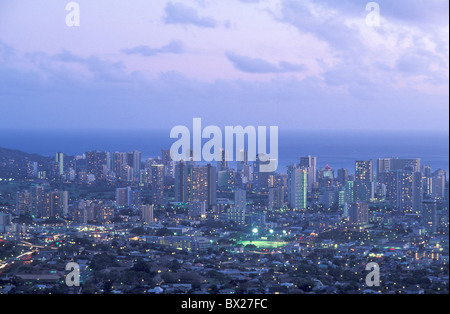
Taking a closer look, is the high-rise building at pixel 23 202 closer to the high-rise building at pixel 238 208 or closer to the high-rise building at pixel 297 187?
the high-rise building at pixel 238 208

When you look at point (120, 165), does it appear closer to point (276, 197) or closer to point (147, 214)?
point (147, 214)

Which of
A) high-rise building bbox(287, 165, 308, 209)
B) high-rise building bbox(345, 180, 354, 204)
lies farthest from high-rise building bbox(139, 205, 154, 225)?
high-rise building bbox(345, 180, 354, 204)

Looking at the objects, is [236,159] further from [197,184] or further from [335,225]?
[335,225]

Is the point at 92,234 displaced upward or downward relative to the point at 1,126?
downward

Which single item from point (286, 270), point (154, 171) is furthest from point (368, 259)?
Answer: point (154, 171)

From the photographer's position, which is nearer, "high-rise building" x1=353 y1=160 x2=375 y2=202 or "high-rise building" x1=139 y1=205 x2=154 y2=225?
"high-rise building" x1=139 y1=205 x2=154 y2=225

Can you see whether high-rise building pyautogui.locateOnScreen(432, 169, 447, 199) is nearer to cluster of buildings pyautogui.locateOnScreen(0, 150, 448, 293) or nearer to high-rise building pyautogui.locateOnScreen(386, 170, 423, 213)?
cluster of buildings pyautogui.locateOnScreen(0, 150, 448, 293)

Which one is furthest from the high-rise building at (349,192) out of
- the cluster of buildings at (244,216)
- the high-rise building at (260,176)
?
the high-rise building at (260,176)
